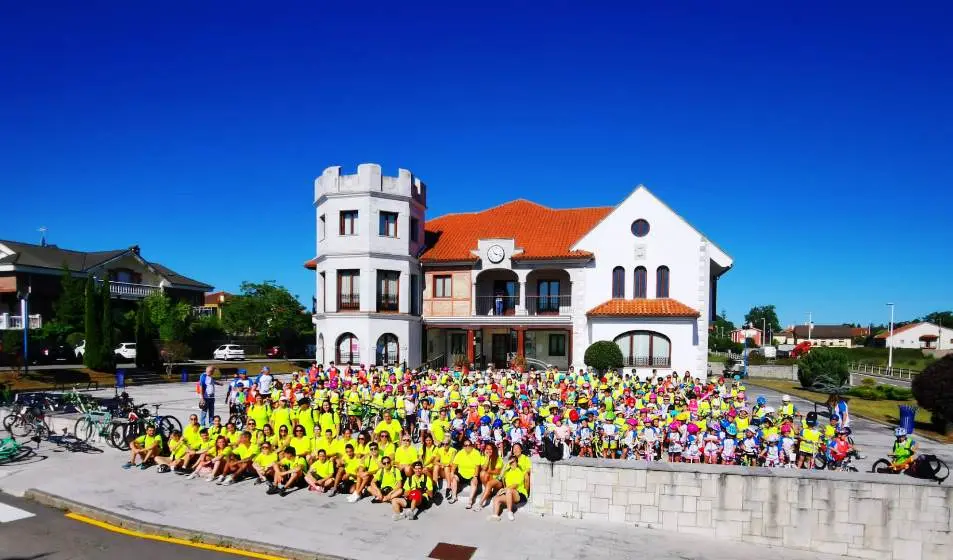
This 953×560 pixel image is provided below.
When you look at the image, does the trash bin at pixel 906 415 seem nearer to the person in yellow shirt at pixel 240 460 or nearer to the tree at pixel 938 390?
the tree at pixel 938 390

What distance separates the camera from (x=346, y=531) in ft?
32.9

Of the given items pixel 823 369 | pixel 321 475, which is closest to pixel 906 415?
pixel 321 475

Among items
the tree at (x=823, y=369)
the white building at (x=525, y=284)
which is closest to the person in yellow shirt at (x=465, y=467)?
the white building at (x=525, y=284)

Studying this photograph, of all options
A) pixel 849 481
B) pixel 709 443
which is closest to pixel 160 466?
pixel 709 443

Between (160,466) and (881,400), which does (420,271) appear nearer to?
(160,466)

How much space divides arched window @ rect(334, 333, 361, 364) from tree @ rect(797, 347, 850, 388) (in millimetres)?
27431

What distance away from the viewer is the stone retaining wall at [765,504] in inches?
385

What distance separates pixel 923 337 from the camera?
97.8 m

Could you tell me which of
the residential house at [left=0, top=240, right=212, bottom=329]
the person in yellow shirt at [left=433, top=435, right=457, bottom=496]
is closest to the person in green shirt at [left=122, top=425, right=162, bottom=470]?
the person in yellow shirt at [left=433, top=435, right=457, bottom=496]

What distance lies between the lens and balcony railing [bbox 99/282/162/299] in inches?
1920

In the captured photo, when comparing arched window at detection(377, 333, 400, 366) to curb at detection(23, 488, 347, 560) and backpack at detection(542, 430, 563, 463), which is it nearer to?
curb at detection(23, 488, 347, 560)

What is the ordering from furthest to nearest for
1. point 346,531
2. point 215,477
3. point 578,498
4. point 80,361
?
point 80,361, point 215,477, point 578,498, point 346,531

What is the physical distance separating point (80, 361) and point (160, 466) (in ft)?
112

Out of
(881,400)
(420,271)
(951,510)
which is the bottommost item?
(881,400)
